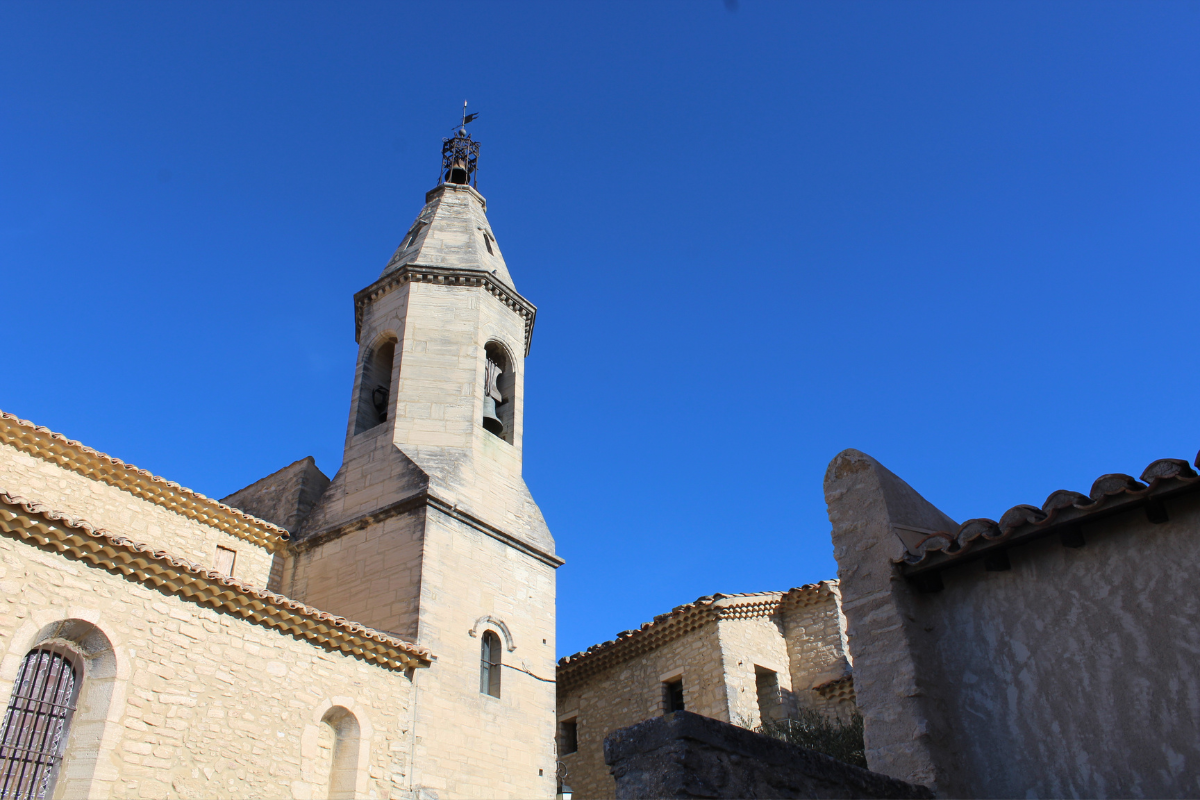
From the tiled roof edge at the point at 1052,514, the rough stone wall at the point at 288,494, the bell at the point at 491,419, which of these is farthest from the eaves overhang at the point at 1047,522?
the rough stone wall at the point at 288,494

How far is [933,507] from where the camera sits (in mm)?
7066

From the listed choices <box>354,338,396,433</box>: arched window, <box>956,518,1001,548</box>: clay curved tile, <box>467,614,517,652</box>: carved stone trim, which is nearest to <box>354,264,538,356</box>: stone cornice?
<box>354,338,396,433</box>: arched window

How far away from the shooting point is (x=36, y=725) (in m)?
7.52

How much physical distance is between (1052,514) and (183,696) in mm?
7394

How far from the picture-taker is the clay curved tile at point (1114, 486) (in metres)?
5.11

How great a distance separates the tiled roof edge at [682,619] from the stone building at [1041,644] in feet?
30.6

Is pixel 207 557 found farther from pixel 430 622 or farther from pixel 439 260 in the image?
pixel 439 260

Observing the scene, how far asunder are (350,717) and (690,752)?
6.57m

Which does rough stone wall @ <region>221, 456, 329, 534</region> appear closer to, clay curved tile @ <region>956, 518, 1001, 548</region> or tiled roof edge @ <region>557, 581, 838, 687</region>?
tiled roof edge @ <region>557, 581, 838, 687</region>

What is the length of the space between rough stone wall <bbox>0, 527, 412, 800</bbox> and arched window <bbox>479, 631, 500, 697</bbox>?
5.99ft

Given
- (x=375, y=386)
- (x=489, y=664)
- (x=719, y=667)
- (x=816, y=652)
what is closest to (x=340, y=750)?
(x=489, y=664)

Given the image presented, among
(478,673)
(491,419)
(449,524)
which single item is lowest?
(478,673)

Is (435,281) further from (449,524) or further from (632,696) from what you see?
(632,696)

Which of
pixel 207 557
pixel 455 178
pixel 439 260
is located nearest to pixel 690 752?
pixel 207 557
